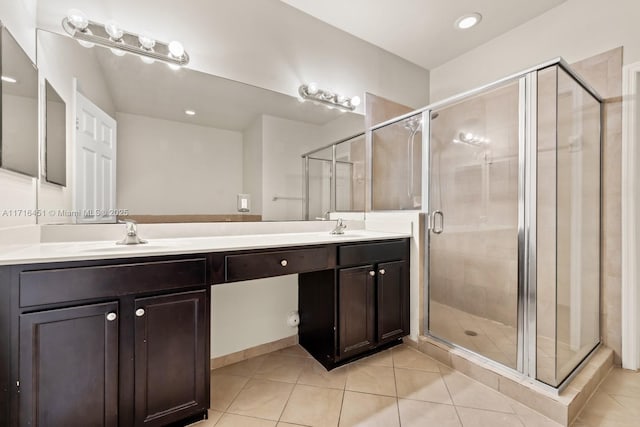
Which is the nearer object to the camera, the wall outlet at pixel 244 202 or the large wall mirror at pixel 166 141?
the large wall mirror at pixel 166 141

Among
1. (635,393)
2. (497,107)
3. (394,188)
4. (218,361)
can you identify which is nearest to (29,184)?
(218,361)

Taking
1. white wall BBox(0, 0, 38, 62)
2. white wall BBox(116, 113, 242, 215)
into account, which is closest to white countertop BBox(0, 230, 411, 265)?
white wall BBox(116, 113, 242, 215)

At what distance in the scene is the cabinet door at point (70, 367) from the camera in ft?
3.02

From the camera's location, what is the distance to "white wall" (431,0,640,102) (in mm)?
1759

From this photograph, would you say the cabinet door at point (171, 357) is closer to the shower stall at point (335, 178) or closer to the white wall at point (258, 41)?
the shower stall at point (335, 178)

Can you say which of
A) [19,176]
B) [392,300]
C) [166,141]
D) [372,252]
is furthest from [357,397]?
[19,176]

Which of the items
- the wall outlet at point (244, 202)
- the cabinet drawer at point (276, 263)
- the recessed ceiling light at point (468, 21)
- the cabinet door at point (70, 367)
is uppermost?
the recessed ceiling light at point (468, 21)

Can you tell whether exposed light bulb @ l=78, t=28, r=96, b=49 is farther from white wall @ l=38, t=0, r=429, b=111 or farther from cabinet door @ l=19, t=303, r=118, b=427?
cabinet door @ l=19, t=303, r=118, b=427

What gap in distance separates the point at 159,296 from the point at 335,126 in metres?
1.79

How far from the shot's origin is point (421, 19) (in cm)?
224

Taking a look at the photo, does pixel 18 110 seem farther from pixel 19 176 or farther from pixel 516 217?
pixel 516 217

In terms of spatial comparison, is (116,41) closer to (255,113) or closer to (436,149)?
(255,113)

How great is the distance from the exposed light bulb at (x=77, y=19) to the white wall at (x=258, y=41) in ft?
0.14

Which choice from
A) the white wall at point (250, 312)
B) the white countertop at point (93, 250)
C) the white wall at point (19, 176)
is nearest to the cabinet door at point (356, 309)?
the white countertop at point (93, 250)
